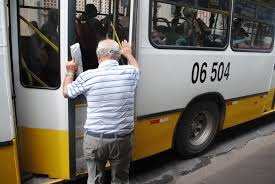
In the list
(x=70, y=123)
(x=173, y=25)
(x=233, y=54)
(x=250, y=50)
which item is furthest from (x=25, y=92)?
(x=250, y=50)

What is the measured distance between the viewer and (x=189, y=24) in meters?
4.76

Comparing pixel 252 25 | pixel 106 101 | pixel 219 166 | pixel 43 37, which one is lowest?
pixel 219 166

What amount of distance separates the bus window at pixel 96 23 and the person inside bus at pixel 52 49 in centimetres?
53

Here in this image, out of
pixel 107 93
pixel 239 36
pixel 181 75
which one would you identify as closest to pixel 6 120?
pixel 107 93

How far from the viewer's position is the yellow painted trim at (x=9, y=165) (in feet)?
10.6

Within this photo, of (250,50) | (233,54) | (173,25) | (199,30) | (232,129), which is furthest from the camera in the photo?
(232,129)

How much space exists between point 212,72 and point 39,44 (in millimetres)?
2407

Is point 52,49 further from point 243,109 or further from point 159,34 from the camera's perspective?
point 243,109

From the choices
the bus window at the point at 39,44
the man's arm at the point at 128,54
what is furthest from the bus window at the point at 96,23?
the bus window at the point at 39,44

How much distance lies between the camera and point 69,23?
342cm

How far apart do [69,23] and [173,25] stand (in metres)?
1.49

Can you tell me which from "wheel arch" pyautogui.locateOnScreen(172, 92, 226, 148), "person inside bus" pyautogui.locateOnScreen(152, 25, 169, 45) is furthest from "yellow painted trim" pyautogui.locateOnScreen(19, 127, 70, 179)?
"wheel arch" pyautogui.locateOnScreen(172, 92, 226, 148)

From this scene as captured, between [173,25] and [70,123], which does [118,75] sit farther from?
Result: [173,25]

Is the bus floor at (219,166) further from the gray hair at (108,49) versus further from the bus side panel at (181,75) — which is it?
the gray hair at (108,49)
